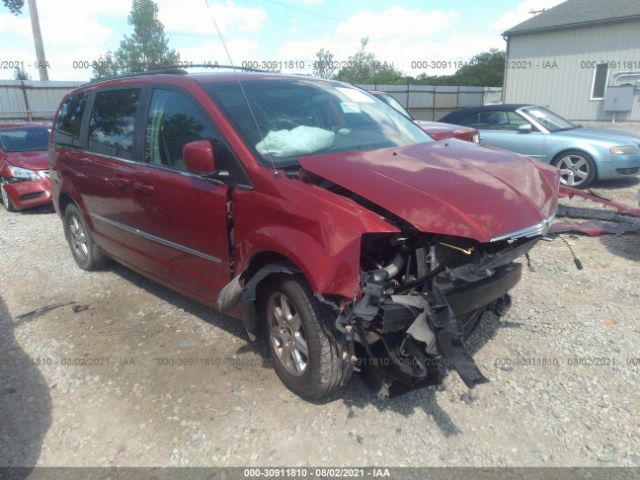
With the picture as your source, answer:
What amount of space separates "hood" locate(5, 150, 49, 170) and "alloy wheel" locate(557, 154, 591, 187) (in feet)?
29.4

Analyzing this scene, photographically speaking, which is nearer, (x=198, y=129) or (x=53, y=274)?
(x=198, y=129)

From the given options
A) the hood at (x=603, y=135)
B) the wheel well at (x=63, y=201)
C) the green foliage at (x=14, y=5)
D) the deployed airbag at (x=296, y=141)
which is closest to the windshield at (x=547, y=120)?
the hood at (x=603, y=135)

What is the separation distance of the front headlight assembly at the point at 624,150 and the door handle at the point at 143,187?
7.68m

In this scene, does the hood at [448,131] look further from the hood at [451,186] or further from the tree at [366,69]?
the tree at [366,69]

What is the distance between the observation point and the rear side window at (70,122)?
496 cm

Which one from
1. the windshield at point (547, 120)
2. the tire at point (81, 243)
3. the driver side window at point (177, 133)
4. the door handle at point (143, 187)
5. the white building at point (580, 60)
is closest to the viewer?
the driver side window at point (177, 133)

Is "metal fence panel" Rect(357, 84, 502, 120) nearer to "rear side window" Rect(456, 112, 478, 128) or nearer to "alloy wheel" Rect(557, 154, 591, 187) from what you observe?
"rear side window" Rect(456, 112, 478, 128)

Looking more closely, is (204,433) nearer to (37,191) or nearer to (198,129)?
(198,129)

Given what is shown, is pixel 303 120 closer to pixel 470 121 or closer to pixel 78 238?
A: pixel 78 238

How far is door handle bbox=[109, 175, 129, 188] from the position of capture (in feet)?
13.1

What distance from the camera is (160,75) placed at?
3.85 meters

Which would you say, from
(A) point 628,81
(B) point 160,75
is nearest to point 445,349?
(B) point 160,75

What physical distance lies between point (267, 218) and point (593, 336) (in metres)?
2.55

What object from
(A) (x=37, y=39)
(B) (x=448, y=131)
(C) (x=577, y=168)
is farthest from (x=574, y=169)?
(A) (x=37, y=39)
